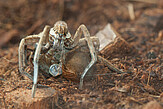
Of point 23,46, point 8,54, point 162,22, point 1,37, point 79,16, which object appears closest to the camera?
point 23,46

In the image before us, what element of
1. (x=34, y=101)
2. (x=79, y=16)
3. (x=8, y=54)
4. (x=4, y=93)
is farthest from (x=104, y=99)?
(x=79, y=16)

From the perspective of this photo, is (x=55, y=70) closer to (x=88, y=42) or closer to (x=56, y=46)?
(x=56, y=46)

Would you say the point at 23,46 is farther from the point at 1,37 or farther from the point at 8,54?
the point at 1,37

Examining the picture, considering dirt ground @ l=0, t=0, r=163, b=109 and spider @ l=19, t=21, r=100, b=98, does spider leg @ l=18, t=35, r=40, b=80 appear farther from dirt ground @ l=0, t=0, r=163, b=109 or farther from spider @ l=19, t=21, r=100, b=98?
dirt ground @ l=0, t=0, r=163, b=109

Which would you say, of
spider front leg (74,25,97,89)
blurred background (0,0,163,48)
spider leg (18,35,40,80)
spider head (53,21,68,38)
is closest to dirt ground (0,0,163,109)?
blurred background (0,0,163,48)

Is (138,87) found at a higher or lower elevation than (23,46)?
lower
